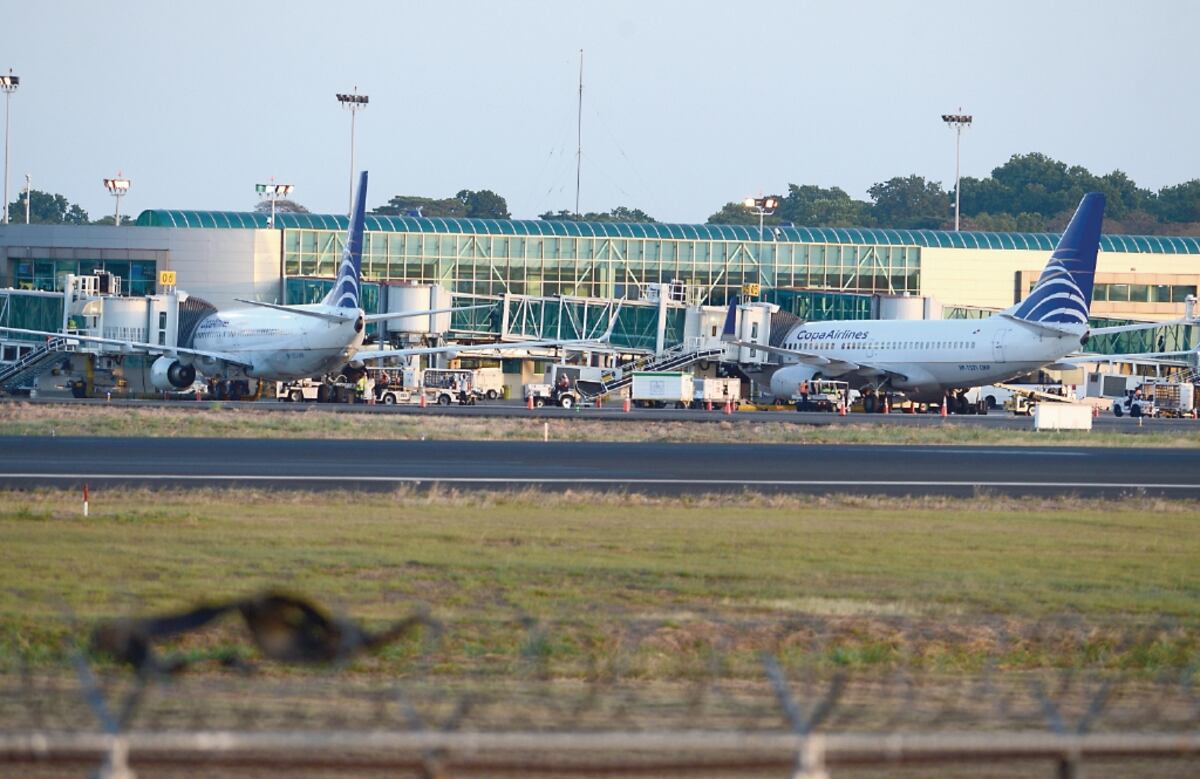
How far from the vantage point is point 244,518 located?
22.9m

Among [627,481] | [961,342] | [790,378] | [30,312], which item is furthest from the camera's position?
[30,312]

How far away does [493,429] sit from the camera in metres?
49.9

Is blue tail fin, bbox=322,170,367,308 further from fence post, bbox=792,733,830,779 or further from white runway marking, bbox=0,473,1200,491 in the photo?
fence post, bbox=792,733,830,779

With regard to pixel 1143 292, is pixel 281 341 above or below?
below

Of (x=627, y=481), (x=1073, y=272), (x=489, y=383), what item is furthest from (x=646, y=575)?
(x=489, y=383)

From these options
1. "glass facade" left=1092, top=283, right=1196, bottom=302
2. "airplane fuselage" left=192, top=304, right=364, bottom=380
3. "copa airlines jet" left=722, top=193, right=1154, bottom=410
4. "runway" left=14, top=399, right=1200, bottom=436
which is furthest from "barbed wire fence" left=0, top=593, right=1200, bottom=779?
"glass facade" left=1092, top=283, right=1196, bottom=302

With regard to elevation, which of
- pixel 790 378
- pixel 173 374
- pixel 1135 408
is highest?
pixel 790 378

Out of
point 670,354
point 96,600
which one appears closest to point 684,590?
point 96,600

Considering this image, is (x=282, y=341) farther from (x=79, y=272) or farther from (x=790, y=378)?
(x=79, y=272)

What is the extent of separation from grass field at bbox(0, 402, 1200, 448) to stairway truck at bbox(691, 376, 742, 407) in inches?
860

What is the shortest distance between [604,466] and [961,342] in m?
41.0

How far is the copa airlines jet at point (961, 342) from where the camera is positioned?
69.7 meters

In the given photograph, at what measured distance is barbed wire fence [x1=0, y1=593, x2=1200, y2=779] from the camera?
630cm

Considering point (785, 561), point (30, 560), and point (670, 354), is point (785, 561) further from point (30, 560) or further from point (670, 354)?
point (670, 354)
